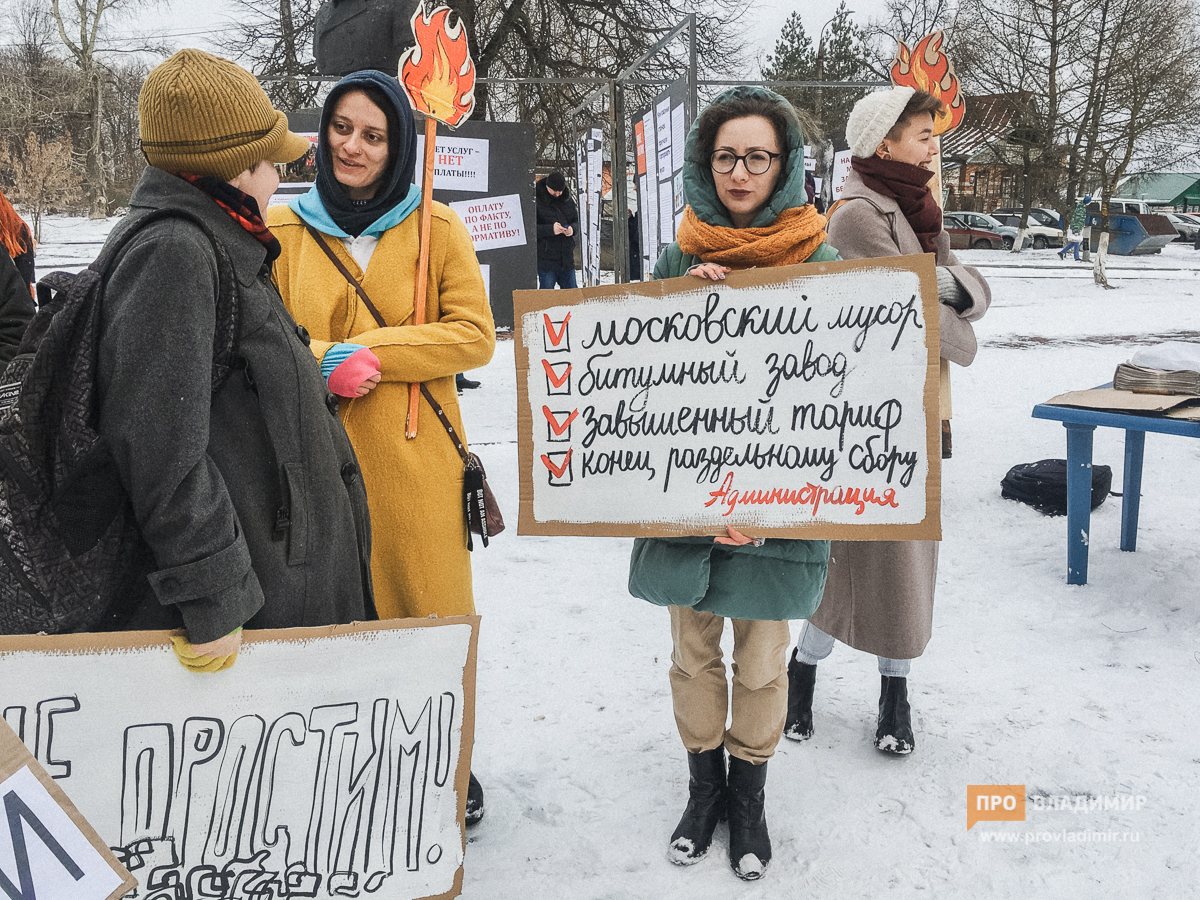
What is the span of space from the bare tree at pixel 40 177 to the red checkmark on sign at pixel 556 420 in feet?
71.9

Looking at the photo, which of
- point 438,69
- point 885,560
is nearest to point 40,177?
point 438,69

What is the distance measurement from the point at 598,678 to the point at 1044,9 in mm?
28949

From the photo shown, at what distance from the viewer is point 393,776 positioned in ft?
5.77

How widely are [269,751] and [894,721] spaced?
1.79 m

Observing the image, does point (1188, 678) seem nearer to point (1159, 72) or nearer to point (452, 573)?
point (452, 573)

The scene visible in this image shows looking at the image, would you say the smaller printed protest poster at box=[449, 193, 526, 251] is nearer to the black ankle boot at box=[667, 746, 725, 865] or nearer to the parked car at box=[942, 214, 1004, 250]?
the black ankle boot at box=[667, 746, 725, 865]

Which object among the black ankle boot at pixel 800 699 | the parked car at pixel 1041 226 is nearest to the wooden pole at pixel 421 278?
the black ankle boot at pixel 800 699

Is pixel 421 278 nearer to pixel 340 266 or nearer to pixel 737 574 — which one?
pixel 340 266

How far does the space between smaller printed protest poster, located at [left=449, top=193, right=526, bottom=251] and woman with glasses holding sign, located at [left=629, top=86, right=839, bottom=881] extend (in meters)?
5.17

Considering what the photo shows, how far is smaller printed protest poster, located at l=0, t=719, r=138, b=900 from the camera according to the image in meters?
1.34

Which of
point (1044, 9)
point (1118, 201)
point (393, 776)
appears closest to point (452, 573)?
point (393, 776)

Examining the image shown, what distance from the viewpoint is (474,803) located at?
2332 millimetres

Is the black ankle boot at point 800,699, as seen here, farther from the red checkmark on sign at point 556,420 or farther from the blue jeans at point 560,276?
the blue jeans at point 560,276

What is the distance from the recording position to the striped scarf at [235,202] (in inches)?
60.1
